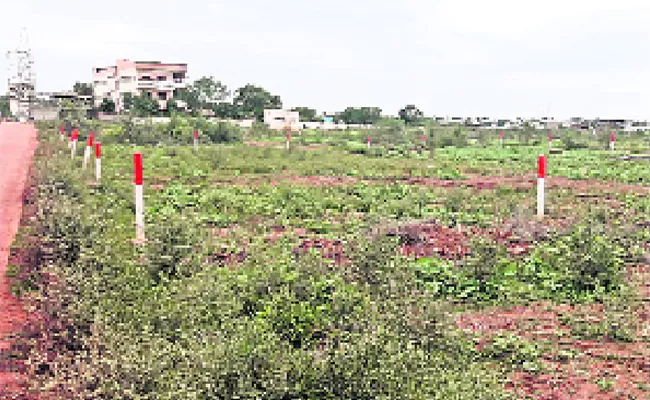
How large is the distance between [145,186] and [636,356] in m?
13.6

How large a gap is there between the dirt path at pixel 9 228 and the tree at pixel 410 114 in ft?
210

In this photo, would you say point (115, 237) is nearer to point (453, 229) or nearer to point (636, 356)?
point (453, 229)

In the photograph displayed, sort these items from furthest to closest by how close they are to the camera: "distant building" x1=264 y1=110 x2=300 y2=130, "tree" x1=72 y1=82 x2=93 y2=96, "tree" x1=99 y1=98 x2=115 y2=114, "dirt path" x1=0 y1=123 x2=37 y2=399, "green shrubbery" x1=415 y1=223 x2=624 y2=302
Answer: "tree" x1=72 y1=82 x2=93 y2=96, "tree" x1=99 y1=98 x2=115 y2=114, "distant building" x1=264 y1=110 x2=300 y2=130, "green shrubbery" x1=415 y1=223 x2=624 y2=302, "dirt path" x1=0 y1=123 x2=37 y2=399

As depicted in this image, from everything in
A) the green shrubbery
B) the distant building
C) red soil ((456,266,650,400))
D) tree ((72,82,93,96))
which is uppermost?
tree ((72,82,93,96))

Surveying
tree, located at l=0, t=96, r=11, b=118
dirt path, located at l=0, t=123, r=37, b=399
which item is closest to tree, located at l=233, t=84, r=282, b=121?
tree, located at l=0, t=96, r=11, b=118

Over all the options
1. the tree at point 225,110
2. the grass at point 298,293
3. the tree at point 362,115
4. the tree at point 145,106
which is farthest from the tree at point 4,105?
the grass at point 298,293

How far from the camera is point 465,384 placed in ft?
14.6

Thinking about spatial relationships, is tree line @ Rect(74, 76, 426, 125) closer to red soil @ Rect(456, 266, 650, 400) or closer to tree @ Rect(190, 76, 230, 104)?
tree @ Rect(190, 76, 230, 104)

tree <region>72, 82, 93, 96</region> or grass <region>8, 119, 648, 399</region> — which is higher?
tree <region>72, 82, 93, 96</region>

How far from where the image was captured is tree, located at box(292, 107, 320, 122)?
9319 centimetres

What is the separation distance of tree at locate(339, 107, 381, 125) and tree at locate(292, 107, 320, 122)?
156 inches

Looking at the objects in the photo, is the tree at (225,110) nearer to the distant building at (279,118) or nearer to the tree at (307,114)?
the distant building at (279,118)

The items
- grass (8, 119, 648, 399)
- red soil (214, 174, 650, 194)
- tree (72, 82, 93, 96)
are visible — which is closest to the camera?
grass (8, 119, 648, 399)

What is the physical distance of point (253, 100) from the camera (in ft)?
283
